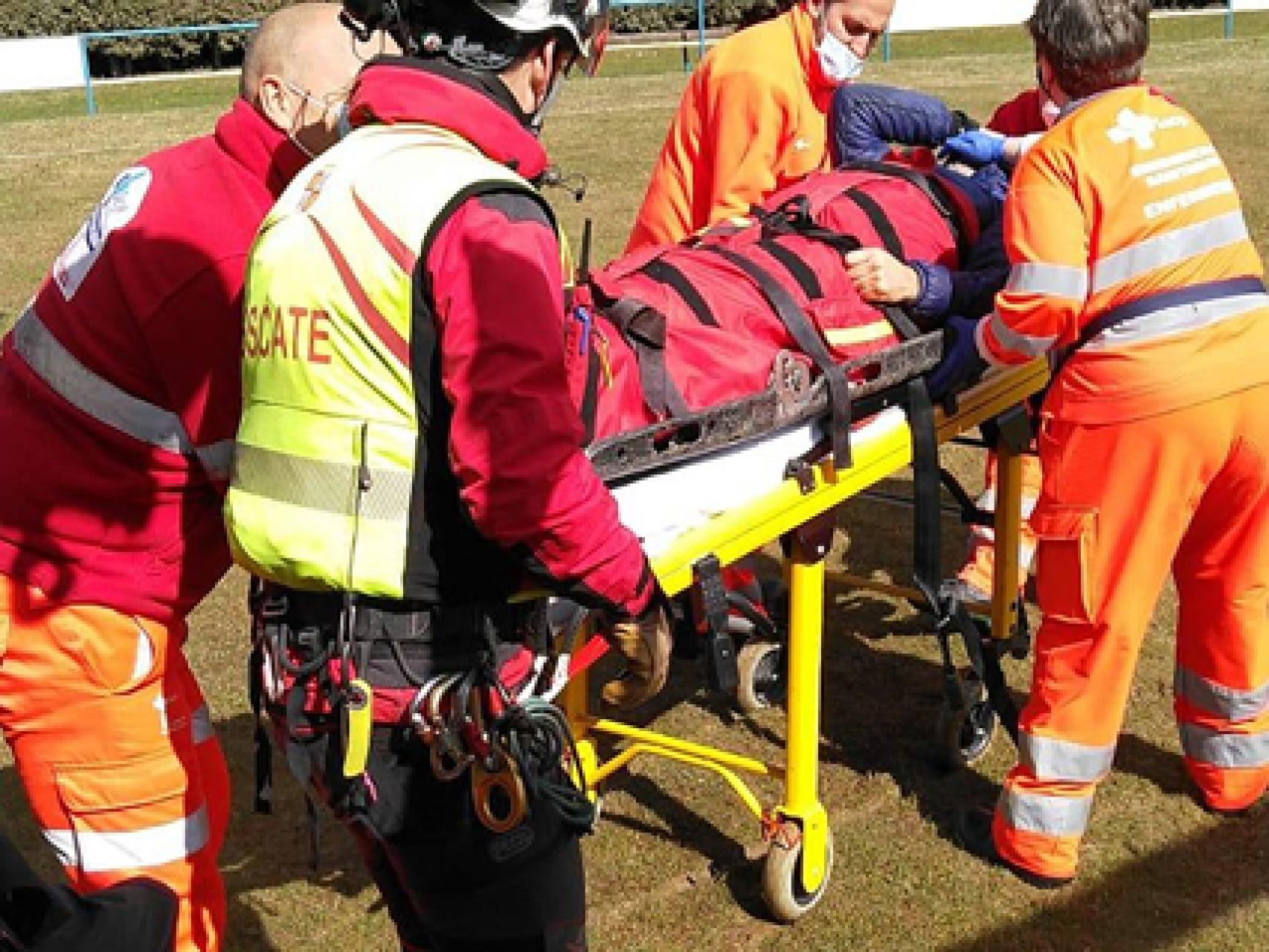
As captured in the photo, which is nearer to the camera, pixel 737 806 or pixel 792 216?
pixel 792 216

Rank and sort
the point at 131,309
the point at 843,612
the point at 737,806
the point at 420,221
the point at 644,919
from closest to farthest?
the point at 420,221 < the point at 131,309 < the point at 644,919 < the point at 737,806 < the point at 843,612

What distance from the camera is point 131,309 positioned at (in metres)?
2.42

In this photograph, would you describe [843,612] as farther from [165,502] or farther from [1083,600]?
[165,502]

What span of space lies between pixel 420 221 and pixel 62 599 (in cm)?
102

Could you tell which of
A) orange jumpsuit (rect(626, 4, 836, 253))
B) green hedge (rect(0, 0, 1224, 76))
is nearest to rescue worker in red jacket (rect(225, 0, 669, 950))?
orange jumpsuit (rect(626, 4, 836, 253))

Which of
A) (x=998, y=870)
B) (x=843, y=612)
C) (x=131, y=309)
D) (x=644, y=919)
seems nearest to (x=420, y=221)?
(x=131, y=309)

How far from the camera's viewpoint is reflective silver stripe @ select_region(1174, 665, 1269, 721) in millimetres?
3818

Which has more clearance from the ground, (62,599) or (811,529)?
(62,599)

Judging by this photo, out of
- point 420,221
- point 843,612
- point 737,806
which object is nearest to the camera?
point 420,221

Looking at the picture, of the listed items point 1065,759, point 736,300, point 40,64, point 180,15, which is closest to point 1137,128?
point 736,300

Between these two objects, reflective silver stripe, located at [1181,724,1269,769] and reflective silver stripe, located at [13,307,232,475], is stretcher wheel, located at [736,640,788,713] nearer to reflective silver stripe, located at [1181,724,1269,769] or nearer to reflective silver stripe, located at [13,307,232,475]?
reflective silver stripe, located at [1181,724,1269,769]

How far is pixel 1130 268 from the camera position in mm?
3256

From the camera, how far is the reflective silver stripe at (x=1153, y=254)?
10.7 ft

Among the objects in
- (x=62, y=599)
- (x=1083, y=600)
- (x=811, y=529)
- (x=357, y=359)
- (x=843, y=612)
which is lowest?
(x=843, y=612)
